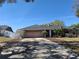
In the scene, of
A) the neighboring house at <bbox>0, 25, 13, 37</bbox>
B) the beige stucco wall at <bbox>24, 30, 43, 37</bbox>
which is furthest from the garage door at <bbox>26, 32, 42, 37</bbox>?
the neighboring house at <bbox>0, 25, 13, 37</bbox>

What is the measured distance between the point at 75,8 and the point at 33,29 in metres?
26.9

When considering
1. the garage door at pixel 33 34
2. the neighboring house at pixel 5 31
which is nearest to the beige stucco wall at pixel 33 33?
the garage door at pixel 33 34

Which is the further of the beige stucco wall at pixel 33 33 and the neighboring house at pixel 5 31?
the neighboring house at pixel 5 31

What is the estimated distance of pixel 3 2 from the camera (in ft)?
40.0

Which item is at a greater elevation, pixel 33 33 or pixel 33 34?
pixel 33 33

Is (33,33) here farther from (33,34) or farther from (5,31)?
(5,31)

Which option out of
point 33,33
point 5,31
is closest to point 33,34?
point 33,33

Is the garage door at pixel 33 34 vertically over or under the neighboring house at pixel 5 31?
under

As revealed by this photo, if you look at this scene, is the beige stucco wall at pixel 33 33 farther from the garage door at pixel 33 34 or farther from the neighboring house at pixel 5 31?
the neighboring house at pixel 5 31

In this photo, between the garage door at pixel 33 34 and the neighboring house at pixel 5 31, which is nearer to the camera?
the garage door at pixel 33 34

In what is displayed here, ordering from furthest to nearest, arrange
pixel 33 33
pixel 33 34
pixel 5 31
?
pixel 5 31 → pixel 33 33 → pixel 33 34

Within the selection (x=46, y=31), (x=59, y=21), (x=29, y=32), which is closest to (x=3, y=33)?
(x=29, y=32)

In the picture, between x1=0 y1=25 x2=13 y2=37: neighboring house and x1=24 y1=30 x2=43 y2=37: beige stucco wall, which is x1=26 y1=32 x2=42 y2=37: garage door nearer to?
x1=24 y1=30 x2=43 y2=37: beige stucco wall

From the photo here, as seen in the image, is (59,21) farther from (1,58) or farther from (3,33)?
(1,58)
